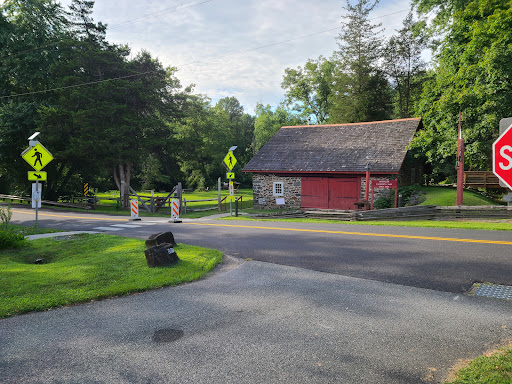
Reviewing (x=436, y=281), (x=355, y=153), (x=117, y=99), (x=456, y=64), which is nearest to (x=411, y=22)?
(x=456, y=64)


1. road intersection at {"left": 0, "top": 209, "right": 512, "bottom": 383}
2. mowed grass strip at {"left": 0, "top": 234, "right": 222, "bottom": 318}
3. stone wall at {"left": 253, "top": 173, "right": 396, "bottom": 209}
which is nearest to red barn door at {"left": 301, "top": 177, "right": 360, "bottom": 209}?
stone wall at {"left": 253, "top": 173, "right": 396, "bottom": 209}

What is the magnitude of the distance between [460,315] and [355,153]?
19.9 metres

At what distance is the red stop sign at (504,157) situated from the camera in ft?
11.7

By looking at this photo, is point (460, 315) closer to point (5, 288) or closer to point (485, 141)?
point (5, 288)

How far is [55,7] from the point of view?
2947 centimetres

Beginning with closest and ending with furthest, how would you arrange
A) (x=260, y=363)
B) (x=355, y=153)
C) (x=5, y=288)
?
(x=260, y=363), (x=5, y=288), (x=355, y=153)

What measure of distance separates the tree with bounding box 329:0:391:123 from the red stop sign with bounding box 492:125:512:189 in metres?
37.9

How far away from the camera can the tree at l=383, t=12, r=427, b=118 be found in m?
43.3

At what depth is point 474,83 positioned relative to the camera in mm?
19172

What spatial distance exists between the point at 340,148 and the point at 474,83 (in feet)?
28.8

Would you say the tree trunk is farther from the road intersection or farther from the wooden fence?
the road intersection

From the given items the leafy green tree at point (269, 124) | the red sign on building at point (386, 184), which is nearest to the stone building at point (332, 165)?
the red sign on building at point (386, 184)

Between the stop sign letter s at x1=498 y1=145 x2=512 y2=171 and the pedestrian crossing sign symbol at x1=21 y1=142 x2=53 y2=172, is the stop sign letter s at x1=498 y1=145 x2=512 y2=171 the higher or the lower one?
the lower one

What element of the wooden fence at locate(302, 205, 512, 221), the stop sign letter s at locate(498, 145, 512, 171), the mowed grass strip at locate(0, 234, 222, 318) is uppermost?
the stop sign letter s at locate(498, 145, 512, 171)
